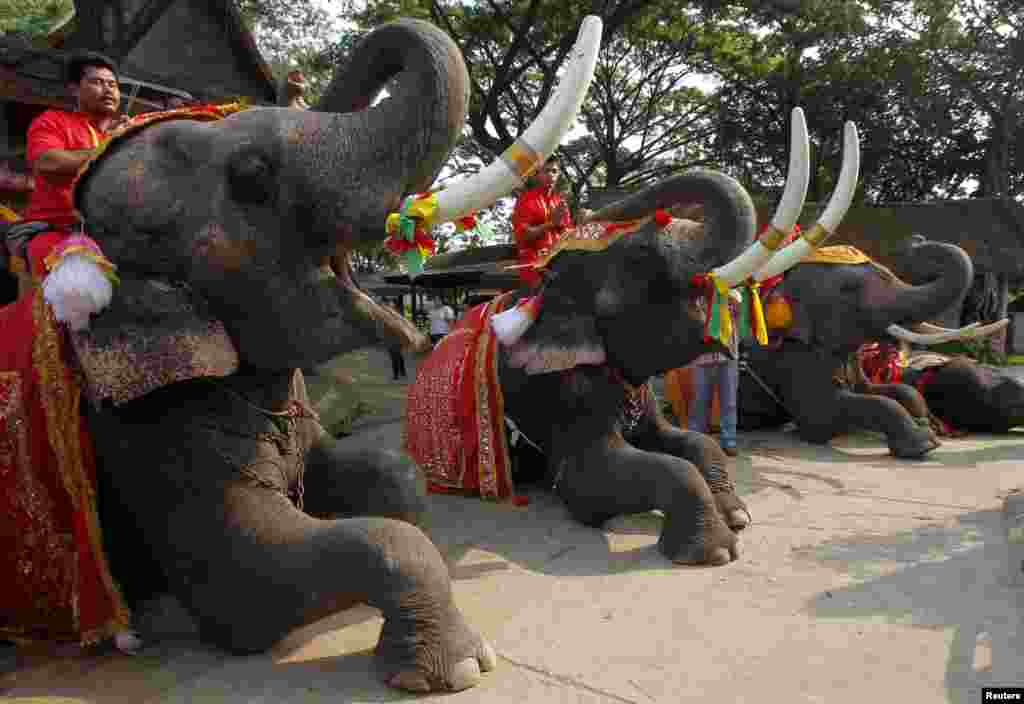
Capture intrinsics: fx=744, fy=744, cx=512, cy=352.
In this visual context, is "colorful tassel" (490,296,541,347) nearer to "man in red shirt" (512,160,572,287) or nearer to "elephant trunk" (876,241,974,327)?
"man in red shirt" (512,160,572,287)

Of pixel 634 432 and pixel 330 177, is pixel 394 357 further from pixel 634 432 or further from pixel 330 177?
pixel 330 177

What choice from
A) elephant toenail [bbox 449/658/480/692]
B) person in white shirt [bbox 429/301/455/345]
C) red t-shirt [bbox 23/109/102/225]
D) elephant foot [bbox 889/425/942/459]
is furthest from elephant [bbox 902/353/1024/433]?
person in white shirt [bbox 429/301/455/345]

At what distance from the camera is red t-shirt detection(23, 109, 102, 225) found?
2.55m

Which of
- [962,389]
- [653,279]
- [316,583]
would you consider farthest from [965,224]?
[316,583]

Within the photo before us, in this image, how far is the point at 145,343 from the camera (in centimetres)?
204

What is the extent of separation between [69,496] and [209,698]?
2.47 feet

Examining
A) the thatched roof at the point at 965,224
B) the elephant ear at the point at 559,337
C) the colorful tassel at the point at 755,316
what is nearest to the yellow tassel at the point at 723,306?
the elephant ear at the point at 559,337

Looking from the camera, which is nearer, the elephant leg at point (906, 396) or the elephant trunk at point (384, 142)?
the elephant trunk at point (384, 142)

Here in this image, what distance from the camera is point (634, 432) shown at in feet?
13.8

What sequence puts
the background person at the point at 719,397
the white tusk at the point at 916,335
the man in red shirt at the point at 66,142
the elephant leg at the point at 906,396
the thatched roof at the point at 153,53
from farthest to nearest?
the elephant leg at the point at 906,396
the white tusk at the point at 916,335
the background person at the point at 719,397
the thatched roof at the point at 153,53
the man in red shirt at the point at 66,142

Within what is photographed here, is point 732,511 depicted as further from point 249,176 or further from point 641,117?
point 641,117

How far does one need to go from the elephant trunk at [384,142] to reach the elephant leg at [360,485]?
0.98m

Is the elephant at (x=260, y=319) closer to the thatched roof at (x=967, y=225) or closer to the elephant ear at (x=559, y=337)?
the elephant ear at (x=559, y=337)

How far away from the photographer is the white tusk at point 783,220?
372 centimetres
